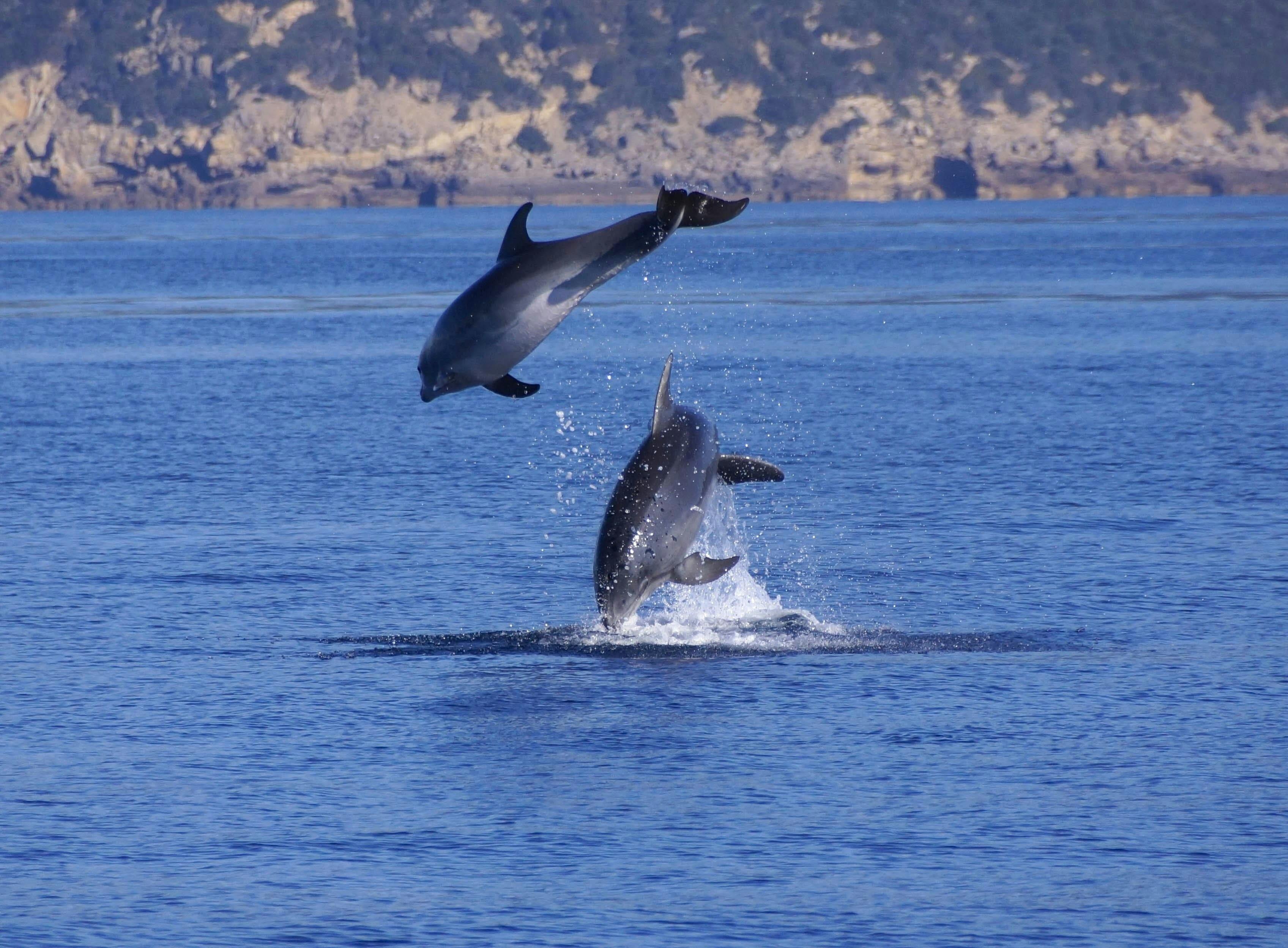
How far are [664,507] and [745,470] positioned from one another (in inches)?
43.0

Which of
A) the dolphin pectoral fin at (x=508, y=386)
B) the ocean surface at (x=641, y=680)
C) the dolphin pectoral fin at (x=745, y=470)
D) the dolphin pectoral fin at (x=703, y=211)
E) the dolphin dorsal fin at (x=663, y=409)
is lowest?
the ocean surface at (x=641, y=680)

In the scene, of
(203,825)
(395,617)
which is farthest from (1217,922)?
(395,617)

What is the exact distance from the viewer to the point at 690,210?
17344 mm

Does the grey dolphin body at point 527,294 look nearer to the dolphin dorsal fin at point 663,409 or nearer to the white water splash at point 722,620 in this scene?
the dolphin dorsal fin at point 663,409

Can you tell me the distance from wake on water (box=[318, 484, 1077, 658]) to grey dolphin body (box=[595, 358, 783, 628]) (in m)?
1.73

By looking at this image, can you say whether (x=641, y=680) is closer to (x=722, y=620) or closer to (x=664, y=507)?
(x=664, y=507)

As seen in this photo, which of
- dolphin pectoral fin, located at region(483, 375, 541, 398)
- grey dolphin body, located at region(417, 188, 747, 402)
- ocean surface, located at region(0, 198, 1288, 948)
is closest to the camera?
ocean surface, located at region(0, 198, 1288, 948)

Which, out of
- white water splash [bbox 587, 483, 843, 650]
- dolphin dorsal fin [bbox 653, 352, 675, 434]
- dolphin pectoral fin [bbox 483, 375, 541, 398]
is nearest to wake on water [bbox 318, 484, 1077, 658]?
white water splash [bbox 587, 483, 843, 650]

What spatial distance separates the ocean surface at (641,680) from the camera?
16.4 meters

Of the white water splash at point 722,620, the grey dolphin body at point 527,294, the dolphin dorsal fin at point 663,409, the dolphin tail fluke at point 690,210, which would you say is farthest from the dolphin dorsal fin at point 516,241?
the white water splash at point 722,620

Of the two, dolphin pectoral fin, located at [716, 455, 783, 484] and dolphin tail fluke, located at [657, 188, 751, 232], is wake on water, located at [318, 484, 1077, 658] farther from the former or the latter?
dolphin tail fluke, located at [657, 188, 751, 232]

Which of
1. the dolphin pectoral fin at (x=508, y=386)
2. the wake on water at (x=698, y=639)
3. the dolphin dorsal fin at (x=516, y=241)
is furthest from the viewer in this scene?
the wake on water at (x=698, y=639)

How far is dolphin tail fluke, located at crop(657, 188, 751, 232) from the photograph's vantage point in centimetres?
1703

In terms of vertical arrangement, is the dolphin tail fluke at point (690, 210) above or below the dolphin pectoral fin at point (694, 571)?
above
